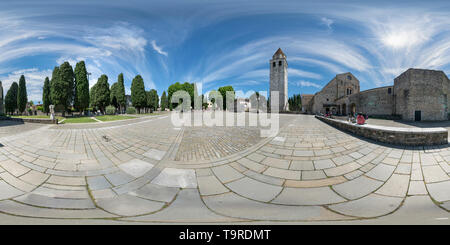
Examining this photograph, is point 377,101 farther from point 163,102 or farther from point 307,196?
point 163,102

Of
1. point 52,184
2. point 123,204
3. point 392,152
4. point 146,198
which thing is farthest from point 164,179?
point 392,152

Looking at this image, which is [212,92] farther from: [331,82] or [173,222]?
[173,222]

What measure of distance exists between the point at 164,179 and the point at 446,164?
554cm

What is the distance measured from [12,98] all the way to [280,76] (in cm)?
4419

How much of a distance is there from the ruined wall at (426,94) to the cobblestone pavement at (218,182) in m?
17.1

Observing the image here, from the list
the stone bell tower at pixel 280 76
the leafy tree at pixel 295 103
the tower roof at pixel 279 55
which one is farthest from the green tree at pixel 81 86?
the leafy tree at pixel 295 103

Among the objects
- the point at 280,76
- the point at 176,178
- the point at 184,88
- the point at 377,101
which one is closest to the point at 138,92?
the point at 184,88

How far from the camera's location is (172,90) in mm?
39688

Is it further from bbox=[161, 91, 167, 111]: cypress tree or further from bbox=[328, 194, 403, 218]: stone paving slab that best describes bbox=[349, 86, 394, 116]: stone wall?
bbox=[161, 91, 167, 111]: cypress tree

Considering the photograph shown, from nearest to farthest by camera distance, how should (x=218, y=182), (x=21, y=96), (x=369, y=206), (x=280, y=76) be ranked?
(x=369, y=206)
(x=218, y=182)
(x=21, y=96)
(x=280, y=76)

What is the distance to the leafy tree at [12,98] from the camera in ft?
62.2

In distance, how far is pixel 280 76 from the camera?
38.0m

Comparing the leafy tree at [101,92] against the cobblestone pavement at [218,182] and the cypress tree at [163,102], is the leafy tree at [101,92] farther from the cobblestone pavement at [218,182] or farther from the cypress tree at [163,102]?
the cobblestone pavement at [218,182]

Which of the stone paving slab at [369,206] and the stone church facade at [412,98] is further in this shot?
the stone church facade at [412,98]
